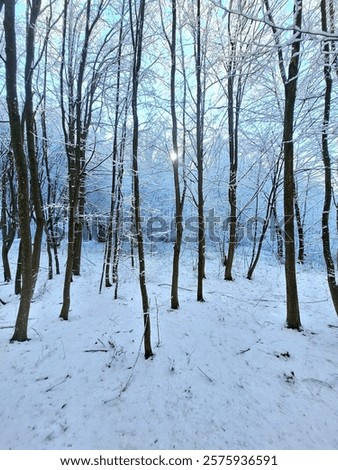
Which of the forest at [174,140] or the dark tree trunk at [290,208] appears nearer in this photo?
the forest at [174,140]

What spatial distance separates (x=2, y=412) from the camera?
276 centimetres

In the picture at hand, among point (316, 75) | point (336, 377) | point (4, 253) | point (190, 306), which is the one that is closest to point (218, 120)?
point (316, 75)

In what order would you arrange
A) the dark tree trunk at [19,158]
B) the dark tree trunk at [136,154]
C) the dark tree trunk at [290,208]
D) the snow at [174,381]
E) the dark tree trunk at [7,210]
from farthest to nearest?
the dark tree trunk at [7,210] → the dark tree trunk at [290,208] → the dark tree trunk at [19,158] → the dark tree trunk at [136,154] → the snow at [174,381]

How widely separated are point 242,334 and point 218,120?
7459 mm

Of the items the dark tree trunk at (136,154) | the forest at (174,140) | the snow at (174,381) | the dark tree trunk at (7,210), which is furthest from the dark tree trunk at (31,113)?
the dark tree trunk at (7,210)

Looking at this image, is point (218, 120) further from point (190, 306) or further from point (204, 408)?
point (204, 408)

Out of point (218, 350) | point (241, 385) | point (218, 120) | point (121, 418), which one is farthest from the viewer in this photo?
point (218, 120)

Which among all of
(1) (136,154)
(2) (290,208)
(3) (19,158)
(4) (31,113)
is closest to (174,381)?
(1) (136,154)

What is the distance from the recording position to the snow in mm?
2547

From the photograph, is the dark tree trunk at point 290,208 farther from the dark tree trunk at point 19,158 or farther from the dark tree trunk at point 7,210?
the dark tree trunk at point 7,210

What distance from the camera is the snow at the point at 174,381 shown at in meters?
2.55

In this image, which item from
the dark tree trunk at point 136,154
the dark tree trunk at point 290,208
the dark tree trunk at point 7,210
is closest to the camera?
the dark tree trunk at point 136,154

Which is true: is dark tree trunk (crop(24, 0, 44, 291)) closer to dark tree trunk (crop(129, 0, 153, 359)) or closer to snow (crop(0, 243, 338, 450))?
snow (crop(0, 243, 338, 450))
